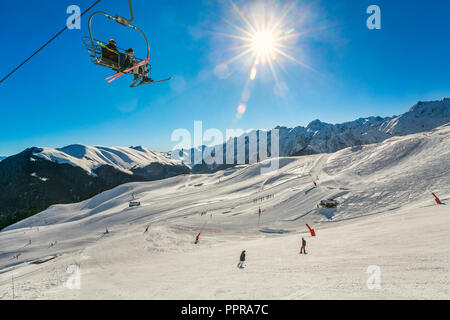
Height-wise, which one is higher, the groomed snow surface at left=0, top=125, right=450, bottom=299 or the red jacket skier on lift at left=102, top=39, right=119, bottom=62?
the red jacket skier on lift at left=102, top=39, right=119, bottom=62

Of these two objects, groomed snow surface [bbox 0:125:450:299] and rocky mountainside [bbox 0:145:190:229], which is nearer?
groomed snow surface [bbox 0:125:450:299]

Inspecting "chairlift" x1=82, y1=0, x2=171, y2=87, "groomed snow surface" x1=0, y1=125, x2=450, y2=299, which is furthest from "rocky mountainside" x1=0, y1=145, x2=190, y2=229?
"chairlift" x1=82, y1=0, x2=171, y2=87

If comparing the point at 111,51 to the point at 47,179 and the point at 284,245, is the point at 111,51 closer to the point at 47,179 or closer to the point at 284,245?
the point at 284,245

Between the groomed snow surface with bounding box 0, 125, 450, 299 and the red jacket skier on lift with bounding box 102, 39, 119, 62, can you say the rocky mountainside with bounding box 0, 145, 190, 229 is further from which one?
the red jacket skier on lift with bounding box 102, 39, 119, 62

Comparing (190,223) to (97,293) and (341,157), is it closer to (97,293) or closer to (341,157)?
(97,293)

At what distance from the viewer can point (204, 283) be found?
382 inches

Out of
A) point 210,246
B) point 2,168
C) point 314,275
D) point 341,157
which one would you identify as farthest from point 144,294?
point 2,168

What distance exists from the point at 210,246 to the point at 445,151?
122ft

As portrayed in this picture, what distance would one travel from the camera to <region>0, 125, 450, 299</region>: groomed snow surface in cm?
784

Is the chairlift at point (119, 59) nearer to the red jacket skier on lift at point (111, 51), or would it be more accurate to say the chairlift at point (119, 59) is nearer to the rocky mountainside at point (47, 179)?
the red jacket skier on lift at point (111, 51)

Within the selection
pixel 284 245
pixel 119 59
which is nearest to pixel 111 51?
pixel 119 59

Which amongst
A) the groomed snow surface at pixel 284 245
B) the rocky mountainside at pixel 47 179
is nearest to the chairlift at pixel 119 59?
the groomed snow surface at pixel 284 245

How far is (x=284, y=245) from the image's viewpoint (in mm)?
16484

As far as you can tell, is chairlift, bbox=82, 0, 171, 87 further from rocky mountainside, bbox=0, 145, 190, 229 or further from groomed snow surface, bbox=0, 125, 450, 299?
rocky mountainside, bbox=0, 145, 190, 229
